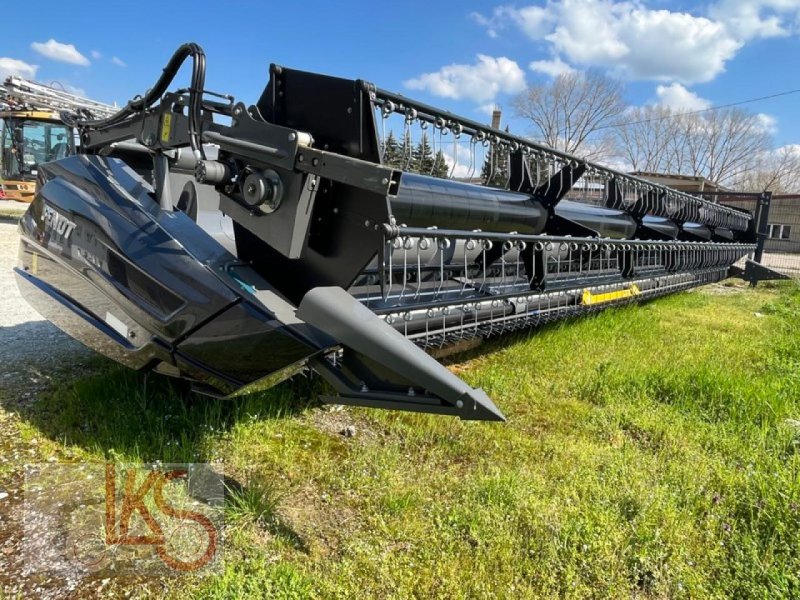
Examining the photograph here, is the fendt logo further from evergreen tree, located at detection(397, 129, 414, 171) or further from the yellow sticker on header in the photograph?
evergreen tree, located at detection(397, 129, 414, 171)

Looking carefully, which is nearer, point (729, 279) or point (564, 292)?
point (564, 292)

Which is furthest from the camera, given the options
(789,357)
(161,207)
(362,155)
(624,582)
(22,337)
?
(789,357)

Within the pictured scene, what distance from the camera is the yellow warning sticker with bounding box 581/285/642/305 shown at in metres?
4.16

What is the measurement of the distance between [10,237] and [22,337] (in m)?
8.27

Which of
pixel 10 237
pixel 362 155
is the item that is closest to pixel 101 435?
pixel 362 155

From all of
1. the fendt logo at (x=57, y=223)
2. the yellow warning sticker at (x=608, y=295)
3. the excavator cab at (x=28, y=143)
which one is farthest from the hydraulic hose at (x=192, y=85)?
the excavator cab at (x=28, y=143)

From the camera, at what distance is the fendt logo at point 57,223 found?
7.91ft

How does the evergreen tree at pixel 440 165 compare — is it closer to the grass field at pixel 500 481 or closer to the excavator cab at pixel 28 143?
the grass field at pixel 500 481

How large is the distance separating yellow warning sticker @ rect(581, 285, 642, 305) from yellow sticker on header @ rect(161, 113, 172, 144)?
10.3 feet

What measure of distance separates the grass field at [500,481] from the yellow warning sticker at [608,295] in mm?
726

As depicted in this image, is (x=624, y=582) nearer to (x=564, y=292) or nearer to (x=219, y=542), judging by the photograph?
(x=219, y=542)

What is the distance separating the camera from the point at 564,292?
397 centimetres

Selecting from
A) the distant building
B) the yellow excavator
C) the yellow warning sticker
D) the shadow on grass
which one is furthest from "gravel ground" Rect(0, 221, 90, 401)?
the distant building

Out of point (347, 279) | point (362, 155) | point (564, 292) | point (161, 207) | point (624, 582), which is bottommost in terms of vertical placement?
point (624, 582)
